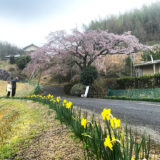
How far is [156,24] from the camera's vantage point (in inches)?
1469

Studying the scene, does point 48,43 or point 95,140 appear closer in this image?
point 95,140

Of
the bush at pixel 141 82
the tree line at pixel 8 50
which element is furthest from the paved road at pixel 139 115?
the tree line at pixel 8 50

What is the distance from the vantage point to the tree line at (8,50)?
5606 centimetres

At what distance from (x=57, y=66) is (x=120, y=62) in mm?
12253

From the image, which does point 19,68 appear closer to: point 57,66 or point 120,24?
point 57,66

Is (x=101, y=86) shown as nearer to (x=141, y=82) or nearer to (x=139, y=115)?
(x=141, y=82)

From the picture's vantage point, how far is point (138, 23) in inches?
1455

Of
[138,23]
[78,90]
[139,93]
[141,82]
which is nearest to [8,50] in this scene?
[138,23]

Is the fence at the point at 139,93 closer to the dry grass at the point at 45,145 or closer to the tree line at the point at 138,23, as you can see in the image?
the dry grass at the point at 45,145

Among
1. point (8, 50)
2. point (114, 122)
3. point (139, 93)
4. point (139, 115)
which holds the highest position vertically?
point (8, 50)

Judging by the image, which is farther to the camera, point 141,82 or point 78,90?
point 78,90

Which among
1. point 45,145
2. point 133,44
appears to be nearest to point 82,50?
point 133,44

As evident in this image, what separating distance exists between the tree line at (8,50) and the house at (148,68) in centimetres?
4677

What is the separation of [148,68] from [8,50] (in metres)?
54.1
